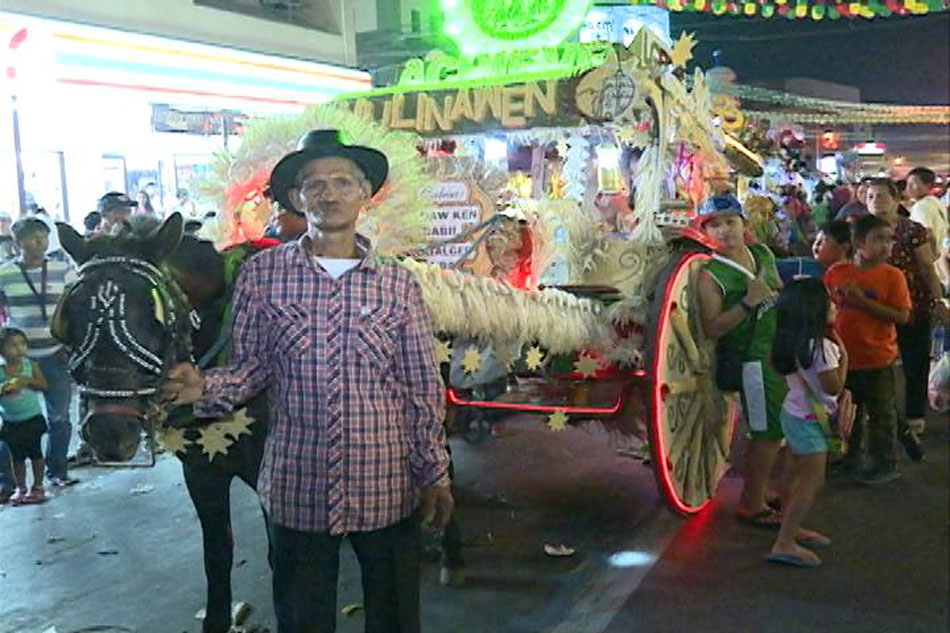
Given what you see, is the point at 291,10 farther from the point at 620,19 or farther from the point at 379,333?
the point at 379,333

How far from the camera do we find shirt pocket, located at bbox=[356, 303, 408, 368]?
8.91ft

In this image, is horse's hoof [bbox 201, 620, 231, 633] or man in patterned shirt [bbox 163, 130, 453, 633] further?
horse's hoof [bbox 201, 620, 231, 633]

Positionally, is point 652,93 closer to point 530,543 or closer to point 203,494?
point 530,543

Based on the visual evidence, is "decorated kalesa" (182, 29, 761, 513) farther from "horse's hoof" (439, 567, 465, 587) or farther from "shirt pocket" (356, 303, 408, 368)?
"shirt pocket" (356, 303, 408, 368)

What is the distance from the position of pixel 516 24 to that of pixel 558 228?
219 centimetres

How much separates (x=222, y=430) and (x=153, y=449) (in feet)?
1.66

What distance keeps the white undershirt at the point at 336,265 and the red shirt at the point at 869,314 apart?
14.4ft

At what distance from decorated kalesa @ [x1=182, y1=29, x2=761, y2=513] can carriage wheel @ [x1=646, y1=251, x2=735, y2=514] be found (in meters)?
0.01

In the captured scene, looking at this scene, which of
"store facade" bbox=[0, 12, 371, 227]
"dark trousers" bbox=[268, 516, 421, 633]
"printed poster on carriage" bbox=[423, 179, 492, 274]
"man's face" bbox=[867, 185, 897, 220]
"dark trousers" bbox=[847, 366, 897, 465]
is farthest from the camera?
"store facade" bbox=[0, 12, 371, 227]

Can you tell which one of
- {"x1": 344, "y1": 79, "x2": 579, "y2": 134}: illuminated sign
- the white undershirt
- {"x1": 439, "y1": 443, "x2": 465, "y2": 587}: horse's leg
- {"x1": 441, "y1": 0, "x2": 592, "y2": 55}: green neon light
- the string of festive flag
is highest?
the string of festive flag


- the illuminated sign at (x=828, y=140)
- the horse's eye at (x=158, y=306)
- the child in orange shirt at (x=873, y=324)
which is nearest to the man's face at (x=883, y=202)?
the child in orange shirt at (x=873, y=324)

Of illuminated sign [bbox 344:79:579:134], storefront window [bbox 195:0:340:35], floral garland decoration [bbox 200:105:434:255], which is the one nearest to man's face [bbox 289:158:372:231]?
floral garland decoration [bbox 200:105:434:255]

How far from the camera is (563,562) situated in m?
5.12

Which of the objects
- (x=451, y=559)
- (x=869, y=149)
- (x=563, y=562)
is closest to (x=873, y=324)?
(x=563, y=562)
